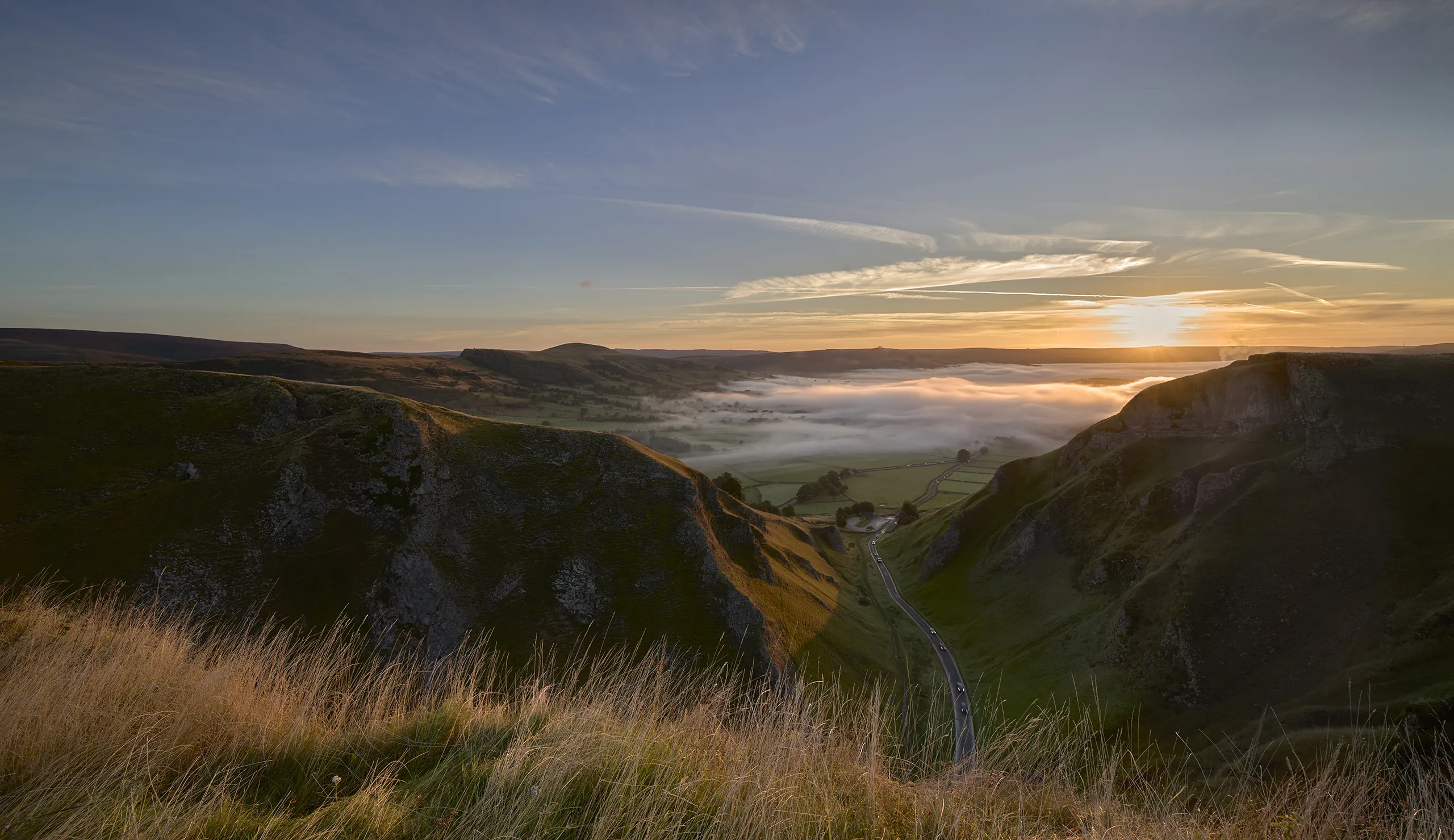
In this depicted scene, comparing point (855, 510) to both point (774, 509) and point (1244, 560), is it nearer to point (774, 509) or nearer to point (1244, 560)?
point (774, 509)

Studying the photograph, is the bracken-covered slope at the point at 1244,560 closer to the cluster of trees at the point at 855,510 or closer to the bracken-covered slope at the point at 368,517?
the bracken-covered slope at the point at 368,517

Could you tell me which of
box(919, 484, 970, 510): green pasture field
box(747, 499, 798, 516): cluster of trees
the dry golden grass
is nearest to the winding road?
box(747, 499, 798, 516): cluster of trees

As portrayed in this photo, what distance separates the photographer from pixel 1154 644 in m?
64.1

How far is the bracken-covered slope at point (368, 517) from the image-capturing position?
Result: 1972 inches

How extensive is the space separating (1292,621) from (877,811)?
251 feet

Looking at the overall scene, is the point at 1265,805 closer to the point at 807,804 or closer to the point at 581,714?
the point at 807,804

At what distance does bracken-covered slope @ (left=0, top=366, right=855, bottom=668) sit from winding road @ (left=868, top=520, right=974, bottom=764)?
14.8 metres

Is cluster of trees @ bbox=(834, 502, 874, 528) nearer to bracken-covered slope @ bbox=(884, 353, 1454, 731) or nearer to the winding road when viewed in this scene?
the winding road

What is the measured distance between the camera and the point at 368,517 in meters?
59.4

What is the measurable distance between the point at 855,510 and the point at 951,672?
102424 millimetres

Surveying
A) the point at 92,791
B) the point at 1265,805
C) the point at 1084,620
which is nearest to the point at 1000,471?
the point at 1084,620

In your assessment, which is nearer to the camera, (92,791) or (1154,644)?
(92,791)

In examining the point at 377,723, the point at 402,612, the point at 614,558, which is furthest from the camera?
the point at 614,558

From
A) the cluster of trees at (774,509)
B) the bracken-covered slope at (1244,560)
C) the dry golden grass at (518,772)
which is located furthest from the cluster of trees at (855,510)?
the dry golden grass at (518,772)
